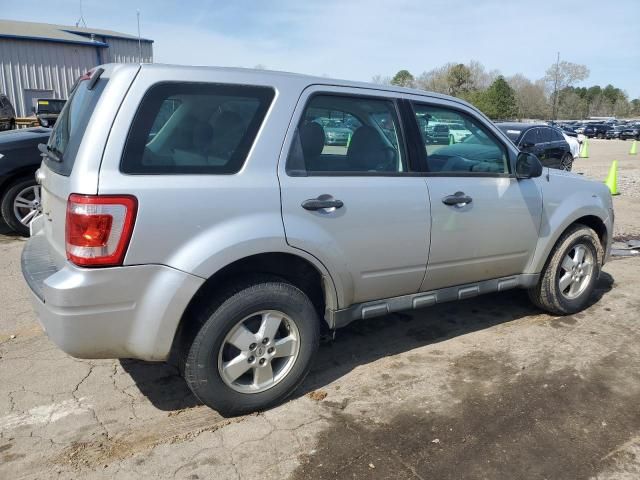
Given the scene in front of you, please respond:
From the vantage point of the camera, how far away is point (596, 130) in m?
51.8

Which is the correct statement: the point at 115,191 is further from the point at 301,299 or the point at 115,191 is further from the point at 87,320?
the point at 301,299

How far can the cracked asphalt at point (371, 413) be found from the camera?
270 cm

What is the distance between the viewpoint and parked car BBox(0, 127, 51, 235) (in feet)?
21.3

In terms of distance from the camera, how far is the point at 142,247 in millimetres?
2596

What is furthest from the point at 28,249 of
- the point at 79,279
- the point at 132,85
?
the point at 132,85

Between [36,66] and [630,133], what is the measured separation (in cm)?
4621

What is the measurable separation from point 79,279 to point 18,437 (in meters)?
1.06

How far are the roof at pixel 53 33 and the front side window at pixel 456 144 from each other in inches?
1051

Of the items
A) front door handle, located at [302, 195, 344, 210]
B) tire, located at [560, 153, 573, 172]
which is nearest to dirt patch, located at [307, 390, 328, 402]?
front door handle, located at [302, 195, 344, 210]

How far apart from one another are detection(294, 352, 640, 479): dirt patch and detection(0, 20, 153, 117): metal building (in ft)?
79.5

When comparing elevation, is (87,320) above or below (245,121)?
below

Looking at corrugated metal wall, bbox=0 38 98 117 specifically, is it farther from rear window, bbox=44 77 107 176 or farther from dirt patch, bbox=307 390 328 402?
dirt patch, bbox=307 390 328 402

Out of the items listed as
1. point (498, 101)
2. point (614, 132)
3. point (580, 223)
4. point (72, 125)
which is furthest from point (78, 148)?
point (614, 132)

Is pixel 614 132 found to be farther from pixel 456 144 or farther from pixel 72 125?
pixel 72 125
